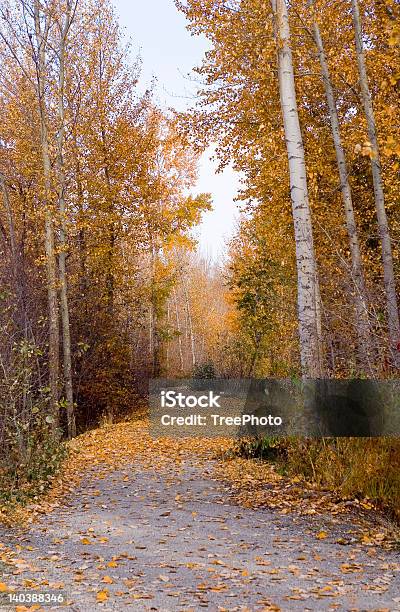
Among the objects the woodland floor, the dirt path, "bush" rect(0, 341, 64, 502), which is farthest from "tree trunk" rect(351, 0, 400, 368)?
"bush" rect(0, 341, 64, 502)

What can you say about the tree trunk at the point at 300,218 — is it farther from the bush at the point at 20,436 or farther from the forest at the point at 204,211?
the bush at the point at 20,436

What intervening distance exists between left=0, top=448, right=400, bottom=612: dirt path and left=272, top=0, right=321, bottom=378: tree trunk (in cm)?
216

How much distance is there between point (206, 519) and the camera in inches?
279

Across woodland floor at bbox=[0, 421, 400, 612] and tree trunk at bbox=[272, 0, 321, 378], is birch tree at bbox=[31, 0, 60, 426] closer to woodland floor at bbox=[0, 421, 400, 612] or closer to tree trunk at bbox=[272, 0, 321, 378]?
woodland floor at bbox=[0, 421, 400, 612]

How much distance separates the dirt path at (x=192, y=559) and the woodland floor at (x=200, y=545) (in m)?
0.01

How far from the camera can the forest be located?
8828 mm

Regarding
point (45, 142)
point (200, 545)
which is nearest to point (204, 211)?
point (45, 142)

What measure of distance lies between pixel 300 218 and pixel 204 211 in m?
12.6

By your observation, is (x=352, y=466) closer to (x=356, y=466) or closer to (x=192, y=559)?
(x=356, y=466)

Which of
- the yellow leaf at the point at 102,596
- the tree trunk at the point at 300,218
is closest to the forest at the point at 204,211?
the tree trunk at the point at 300,218

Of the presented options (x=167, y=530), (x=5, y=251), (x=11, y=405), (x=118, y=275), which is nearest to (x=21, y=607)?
(x=167, y=530)

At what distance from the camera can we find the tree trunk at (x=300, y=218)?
27.8ft

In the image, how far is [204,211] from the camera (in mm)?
21047

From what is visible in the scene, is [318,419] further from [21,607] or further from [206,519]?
[21,607]
